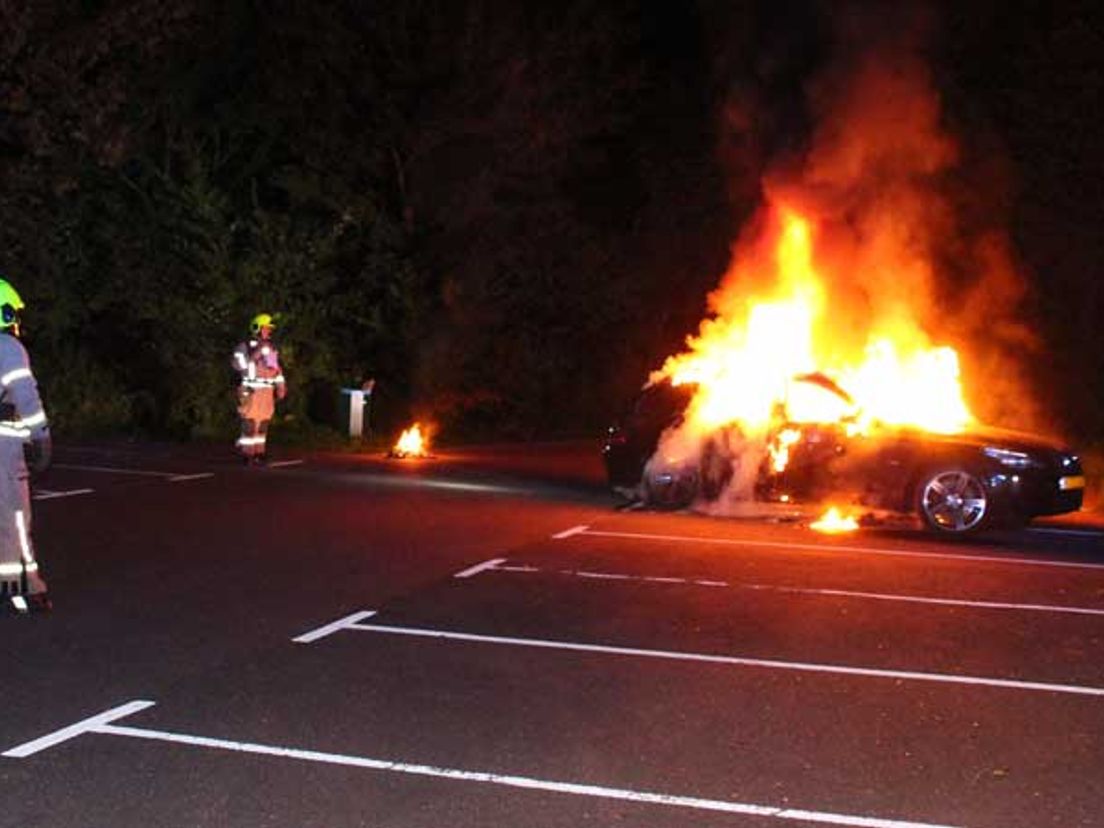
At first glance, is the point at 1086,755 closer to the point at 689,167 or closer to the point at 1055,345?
the point at 1055,345

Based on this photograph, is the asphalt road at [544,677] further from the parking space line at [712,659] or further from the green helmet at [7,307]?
the green helmet at [7,307]

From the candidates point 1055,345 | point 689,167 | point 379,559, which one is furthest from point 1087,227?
point 379,559

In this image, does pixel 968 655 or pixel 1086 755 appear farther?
pixel 968 655

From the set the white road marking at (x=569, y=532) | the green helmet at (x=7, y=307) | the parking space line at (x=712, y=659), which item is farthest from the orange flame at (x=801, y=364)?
the green helmet at (x=7, y=307)

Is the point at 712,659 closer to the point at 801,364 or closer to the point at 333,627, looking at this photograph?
the point at 333,627

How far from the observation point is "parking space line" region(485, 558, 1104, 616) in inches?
382

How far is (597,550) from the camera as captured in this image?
11.9 metres

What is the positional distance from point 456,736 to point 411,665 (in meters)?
1.35

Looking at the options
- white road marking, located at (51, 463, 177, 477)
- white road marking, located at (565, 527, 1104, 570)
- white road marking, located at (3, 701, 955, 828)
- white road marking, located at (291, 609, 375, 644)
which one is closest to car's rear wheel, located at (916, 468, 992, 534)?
white road marking, located at (565, 527, 1104, 570)

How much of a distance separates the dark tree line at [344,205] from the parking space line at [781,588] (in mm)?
12926

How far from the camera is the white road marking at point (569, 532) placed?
12656 mm

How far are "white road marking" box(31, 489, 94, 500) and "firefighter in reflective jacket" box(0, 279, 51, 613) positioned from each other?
5.98 m

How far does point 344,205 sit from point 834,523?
13.2m

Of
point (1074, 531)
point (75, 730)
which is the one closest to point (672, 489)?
point (1074, 531)
